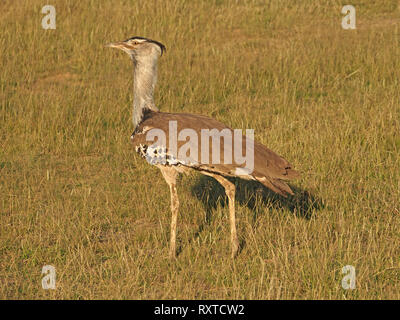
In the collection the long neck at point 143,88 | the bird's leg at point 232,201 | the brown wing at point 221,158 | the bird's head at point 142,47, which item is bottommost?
the bird's leg at point 232,201

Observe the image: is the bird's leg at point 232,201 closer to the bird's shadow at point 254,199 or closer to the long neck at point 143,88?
the bird's shadow at point 254,199

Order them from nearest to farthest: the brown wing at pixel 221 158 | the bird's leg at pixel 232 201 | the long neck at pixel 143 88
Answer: the brown wing at pixel 221 158 → the bird's leg at pixel 232 201 → the long neck at pixel 143 88

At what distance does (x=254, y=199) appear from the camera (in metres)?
6.80

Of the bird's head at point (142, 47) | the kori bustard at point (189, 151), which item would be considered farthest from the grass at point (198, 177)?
the bird's head at point (142, 47)

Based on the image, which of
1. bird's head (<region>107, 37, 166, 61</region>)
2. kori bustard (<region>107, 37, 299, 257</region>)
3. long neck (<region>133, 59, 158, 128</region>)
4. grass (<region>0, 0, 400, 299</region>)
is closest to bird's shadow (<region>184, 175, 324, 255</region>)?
grass (<region>0, 0, 400, 299</region>)

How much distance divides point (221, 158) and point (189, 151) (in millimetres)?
262

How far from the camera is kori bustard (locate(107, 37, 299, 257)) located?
17.3ft

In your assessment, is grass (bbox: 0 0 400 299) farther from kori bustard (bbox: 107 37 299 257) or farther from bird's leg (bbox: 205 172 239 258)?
kori bustard (bbox: 107 37 299 257)

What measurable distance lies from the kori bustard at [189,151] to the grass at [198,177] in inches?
21.7

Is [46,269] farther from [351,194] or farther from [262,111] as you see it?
[262,111]

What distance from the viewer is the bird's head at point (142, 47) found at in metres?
5.92

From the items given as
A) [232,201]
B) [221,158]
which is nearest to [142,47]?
[221,158]

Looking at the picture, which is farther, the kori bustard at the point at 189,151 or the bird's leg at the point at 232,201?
the bird's leg at the point at 232,201

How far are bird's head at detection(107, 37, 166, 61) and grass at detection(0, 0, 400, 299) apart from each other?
1477 mm
